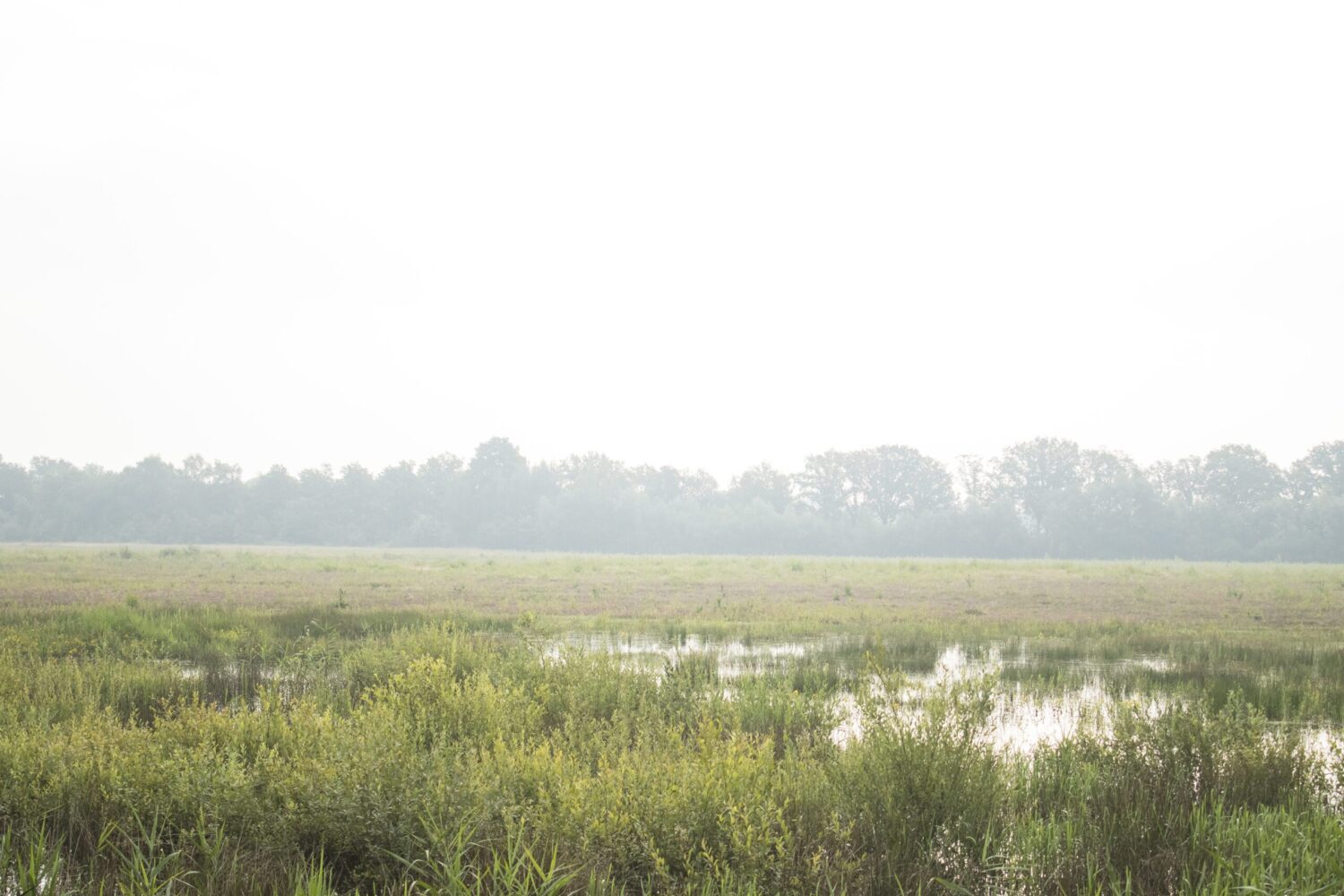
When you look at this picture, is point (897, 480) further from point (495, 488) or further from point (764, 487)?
point (495, 488)

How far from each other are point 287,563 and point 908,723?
4637 cm

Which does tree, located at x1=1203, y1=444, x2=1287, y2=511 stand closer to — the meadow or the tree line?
the tree line

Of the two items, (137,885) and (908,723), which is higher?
(908,723)

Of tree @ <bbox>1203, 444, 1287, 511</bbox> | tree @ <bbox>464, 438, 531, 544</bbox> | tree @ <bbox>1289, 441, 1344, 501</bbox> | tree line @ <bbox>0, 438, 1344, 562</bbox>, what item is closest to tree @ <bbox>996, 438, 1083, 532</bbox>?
tree line @ <bbox>0, 438, 1344, 562</bbox>

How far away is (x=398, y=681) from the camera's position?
913cm

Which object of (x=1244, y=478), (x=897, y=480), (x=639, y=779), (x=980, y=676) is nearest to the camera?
(x=639, y=779)

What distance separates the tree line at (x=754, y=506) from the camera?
104 metres

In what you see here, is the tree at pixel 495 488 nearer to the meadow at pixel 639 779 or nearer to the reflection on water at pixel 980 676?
the reflection on water at pixel 980 676

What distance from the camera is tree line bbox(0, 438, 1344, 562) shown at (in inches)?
4082

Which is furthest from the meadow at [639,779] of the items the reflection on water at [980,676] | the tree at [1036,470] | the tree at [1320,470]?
the tree at [1320,470]

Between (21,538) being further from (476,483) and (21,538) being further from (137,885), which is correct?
(137,885)

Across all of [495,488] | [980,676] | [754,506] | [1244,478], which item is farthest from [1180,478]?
[980,676]

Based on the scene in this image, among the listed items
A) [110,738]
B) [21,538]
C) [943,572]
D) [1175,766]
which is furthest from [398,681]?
[21,538]

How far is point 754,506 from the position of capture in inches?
4547
